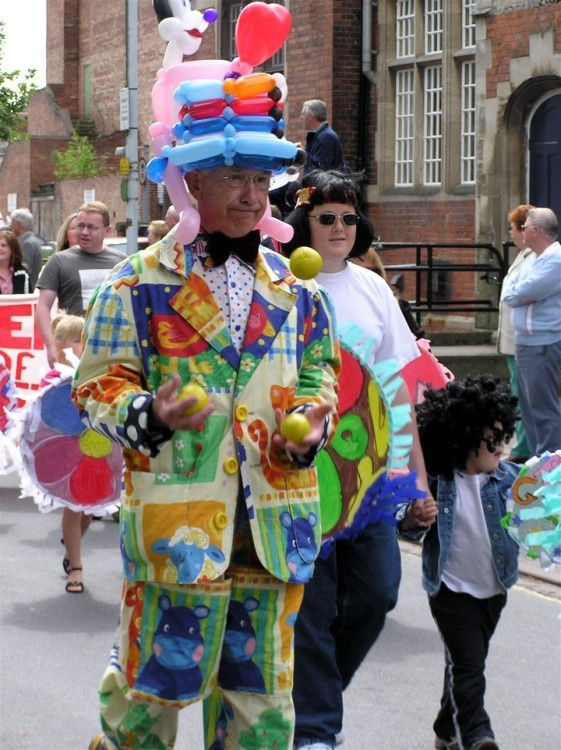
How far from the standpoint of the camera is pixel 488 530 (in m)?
5.06

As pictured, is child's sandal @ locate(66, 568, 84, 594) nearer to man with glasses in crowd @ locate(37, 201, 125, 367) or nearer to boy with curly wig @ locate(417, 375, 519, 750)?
man with glasses in crowd @ locate(37, 201, 125, 367)

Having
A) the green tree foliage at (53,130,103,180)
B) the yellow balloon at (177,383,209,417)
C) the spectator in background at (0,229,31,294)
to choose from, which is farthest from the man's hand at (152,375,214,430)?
the green tree foliage at (53,130,103,180)

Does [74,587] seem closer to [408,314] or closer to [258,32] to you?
[408,314]

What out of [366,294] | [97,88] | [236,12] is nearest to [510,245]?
[236,12]

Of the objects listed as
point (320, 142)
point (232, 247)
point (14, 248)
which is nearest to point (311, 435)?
point (232, 247)

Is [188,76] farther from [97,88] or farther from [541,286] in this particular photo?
[97,88]

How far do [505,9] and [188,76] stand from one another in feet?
43.2

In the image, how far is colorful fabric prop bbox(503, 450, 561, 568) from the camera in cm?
447

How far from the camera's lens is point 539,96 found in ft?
54.1

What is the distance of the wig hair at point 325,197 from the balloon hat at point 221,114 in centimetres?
106

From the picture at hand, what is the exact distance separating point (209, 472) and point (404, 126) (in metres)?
17.4

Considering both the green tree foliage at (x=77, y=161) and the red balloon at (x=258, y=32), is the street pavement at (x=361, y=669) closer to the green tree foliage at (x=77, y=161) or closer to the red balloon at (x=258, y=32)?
the red balloon at (x=258, y=32)

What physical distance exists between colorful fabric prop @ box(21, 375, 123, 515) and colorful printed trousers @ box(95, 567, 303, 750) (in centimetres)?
375

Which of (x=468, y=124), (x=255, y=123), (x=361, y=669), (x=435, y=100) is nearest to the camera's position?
(x=255, y=123)
